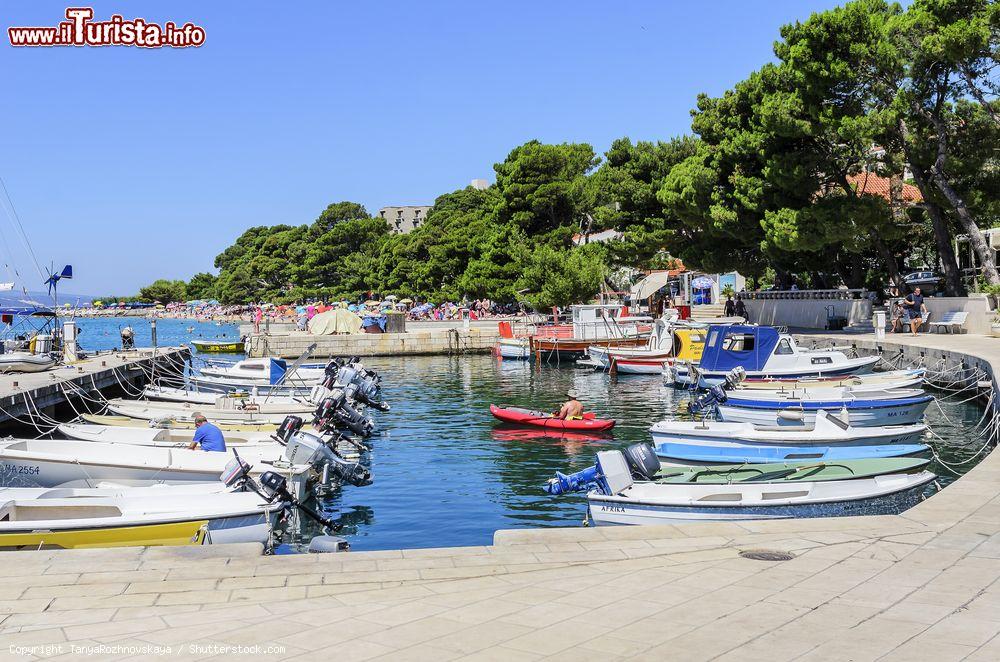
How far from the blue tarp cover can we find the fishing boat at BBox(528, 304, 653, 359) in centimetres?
1683

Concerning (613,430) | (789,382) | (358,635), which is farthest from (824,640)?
(789,382)

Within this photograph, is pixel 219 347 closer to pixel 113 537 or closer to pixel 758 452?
pixel 758 452

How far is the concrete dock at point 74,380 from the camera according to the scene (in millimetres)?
23688

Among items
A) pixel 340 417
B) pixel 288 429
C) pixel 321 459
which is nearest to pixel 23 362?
pixel 340 417

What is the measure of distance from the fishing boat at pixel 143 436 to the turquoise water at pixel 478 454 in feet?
10.1

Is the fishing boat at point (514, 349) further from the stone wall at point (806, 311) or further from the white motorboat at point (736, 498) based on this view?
the white motorboat at point (736, 498)

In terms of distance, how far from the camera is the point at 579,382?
126 ft

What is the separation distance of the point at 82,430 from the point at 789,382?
66.1 feet

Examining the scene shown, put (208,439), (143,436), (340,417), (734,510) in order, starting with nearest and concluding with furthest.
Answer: (734,510)
(208,439)
(143,436)
(340,417)

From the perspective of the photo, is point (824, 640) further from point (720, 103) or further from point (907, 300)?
point (720, 103)

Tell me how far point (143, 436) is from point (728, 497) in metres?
13.4

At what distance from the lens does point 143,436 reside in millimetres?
19531

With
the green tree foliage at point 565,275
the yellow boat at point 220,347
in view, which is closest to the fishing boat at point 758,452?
the green tree foliage at point 565,275

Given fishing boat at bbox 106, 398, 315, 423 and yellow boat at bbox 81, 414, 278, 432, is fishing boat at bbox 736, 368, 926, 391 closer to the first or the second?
fishing boat at bbox 106, 398, 315, 423
